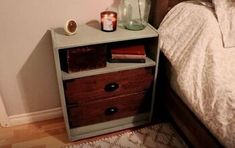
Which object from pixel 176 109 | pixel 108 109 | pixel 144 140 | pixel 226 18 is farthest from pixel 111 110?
pixel 226 18

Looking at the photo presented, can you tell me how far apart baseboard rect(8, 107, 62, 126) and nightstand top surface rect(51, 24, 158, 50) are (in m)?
0.69

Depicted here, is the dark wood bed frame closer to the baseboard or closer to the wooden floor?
the wooden floor

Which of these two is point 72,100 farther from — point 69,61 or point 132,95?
point 132,95

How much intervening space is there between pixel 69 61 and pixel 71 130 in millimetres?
528

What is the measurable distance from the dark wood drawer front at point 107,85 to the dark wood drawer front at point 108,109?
49 mm

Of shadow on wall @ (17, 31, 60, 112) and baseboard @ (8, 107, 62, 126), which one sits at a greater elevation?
shadow on wall @ (17, 31, 60, 112)

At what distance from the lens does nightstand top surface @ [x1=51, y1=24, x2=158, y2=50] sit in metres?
1.28

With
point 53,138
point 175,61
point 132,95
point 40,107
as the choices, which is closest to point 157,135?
point 132,95

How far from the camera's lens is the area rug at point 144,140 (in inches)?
61.9

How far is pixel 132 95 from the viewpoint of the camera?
5.17 feet

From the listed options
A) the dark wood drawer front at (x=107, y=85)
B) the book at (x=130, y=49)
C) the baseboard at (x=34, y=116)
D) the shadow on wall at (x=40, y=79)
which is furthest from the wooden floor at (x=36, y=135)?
the book at (x=130, y=49)

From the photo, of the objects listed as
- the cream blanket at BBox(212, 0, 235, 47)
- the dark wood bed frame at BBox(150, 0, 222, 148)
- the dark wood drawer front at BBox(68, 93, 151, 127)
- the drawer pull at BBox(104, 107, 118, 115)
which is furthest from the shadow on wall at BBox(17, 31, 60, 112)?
the cream blanket at BBox(212, 0, 235, 47)

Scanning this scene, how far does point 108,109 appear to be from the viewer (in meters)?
1.58

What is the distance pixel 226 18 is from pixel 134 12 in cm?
62
